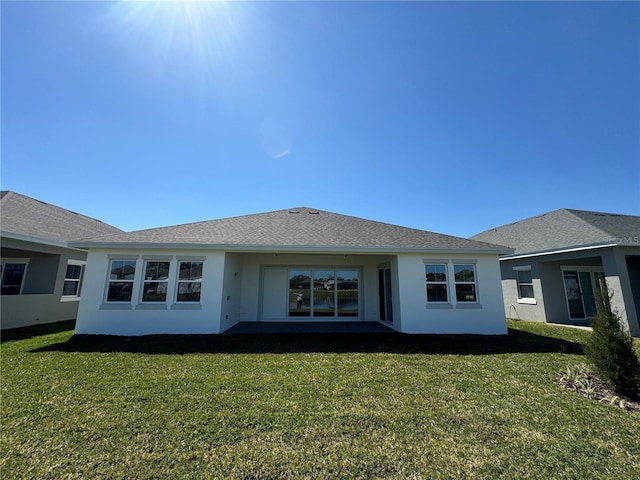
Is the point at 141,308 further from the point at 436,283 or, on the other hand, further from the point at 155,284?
the point at 436,283

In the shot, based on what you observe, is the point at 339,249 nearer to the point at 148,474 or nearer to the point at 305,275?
the point at 305,275

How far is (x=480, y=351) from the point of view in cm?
777

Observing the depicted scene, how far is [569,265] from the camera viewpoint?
1338cm

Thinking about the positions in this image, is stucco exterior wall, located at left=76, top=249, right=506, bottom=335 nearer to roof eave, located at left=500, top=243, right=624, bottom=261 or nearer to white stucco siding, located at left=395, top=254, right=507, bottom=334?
white stucco siding, located at left=395, top=254, right=507, bottom=334

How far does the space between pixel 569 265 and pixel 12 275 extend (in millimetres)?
25965

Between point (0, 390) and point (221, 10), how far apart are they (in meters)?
9.93

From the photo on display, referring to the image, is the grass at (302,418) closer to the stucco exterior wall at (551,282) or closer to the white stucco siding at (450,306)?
the white stucco siding at (450,306)

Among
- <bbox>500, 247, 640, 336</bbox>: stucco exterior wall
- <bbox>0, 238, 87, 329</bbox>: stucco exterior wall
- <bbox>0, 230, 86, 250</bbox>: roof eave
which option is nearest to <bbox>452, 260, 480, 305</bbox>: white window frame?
<bbox>500, 247, 640, 336</bbox>: stucco exterior wall

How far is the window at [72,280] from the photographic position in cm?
1300

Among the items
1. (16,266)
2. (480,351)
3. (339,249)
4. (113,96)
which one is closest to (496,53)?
(339,249)

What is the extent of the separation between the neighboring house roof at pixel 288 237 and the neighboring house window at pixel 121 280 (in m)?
0.79

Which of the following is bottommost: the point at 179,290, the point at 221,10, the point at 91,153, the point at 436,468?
the point at 436,468

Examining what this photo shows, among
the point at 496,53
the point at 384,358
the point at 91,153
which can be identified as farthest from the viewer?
the point at 91,153

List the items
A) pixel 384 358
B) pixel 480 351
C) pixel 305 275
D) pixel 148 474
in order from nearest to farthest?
pixel 148 474
pixel 384 358
pixel 480 351
pixel 305 275
